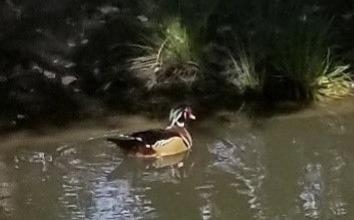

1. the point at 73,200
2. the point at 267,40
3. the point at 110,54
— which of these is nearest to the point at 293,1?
the point at 267,40

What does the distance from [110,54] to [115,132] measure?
4.53ft

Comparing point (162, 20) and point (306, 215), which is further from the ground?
point (162, 20)

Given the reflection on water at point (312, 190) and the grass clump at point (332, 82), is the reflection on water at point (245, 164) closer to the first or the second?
the reflection on water at point (312, 190)

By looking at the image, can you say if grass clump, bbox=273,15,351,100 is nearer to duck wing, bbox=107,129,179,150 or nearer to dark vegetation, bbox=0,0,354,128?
dark vegetation, bbox=0,0,354,128

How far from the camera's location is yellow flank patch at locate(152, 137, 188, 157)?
22.9 ft

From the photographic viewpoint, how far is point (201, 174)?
6668 mm

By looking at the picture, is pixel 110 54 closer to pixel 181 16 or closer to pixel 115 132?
pixel 181 16

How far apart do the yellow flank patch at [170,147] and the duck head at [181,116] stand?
0.20 m

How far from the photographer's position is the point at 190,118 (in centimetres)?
731

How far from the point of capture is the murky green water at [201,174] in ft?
20.2

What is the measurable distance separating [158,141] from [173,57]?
1.43 meters

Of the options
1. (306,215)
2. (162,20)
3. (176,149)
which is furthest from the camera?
(162,20)

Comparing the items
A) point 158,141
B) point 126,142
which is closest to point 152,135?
point 158,141

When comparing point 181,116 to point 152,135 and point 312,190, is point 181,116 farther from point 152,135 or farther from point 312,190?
point 312,190
